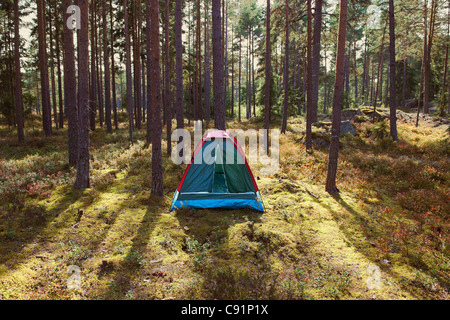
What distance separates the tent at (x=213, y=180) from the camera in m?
7.83

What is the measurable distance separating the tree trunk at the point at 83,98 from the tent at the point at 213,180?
352 centimetres

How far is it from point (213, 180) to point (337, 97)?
5.44m

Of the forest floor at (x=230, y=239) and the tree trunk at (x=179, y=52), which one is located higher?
the tree trunk at (x=179, y=52)

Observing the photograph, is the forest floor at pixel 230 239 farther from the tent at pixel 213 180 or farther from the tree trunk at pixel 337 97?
the tree trunk at pixel 337 97

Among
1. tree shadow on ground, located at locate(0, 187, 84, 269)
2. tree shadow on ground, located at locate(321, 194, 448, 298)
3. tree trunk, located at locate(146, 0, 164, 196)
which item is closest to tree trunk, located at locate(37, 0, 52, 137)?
tree trunk, located at locate(146, 0, 164, 196)

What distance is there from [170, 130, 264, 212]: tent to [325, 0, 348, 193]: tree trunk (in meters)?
3.26

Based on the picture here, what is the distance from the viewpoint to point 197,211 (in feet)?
25.1

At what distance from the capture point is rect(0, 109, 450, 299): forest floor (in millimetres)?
4516

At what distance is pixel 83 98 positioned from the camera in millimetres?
8305

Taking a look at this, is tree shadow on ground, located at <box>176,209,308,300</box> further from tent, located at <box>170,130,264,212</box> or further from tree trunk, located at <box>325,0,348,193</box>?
tree trunk, located at <box>325,0,348,193</box>

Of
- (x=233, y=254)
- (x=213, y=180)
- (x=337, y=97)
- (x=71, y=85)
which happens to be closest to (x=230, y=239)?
(x=233, y=254)

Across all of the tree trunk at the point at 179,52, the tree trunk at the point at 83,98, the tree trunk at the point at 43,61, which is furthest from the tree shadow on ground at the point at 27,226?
the tree trunk at the point at 43,61
